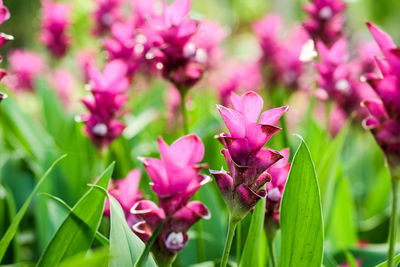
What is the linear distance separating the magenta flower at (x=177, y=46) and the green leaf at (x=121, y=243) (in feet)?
1.41

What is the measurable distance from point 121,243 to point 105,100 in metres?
0.49

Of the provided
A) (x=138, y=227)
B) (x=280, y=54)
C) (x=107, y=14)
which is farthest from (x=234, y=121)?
(x=280, y=54)

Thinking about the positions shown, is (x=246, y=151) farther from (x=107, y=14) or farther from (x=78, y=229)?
(x=107, y=14)

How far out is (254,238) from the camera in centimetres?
82

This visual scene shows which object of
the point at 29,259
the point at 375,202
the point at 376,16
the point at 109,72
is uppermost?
the point at 109,72

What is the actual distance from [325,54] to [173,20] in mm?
551

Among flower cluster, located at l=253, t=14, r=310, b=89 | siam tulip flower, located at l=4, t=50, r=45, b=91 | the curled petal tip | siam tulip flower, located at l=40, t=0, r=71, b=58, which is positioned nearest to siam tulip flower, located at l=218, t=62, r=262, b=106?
flower cluster, located at l=253, t=14, r=310, b=89

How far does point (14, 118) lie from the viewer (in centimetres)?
166

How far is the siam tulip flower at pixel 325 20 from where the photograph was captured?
5.17 feet

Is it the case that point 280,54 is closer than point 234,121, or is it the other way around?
point 234,121

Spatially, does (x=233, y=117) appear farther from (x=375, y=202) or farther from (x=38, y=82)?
(x=38, y=82)

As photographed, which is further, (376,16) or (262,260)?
(376,16)

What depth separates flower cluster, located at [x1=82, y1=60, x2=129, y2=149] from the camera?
1.13 m

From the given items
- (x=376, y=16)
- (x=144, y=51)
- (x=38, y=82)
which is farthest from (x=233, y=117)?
(x=376, y=16)
